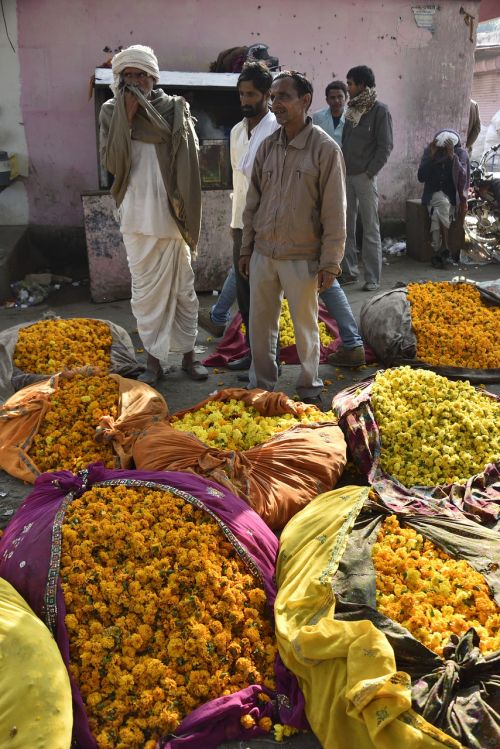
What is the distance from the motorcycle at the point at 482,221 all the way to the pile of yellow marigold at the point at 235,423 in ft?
21.2

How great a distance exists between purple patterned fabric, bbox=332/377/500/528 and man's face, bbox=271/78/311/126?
1763mm

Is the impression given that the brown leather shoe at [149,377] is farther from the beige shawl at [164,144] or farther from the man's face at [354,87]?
the man's face at [354,87]

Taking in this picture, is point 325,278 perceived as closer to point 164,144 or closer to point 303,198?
point 303,198

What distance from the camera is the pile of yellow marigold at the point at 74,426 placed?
4.14 metres

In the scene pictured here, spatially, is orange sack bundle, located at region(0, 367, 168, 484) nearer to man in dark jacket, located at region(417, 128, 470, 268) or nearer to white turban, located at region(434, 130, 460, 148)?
man in dark jacket, located at region(417, 128, 470, 268)

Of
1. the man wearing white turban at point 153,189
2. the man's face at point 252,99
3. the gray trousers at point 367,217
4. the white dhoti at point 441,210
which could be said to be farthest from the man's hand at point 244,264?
the white dhoti at point 441,210

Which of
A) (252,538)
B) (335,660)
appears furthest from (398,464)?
(335,660)

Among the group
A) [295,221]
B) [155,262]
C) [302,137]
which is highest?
[302,137]

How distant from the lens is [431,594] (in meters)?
2.83

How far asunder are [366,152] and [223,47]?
2731 millimetres

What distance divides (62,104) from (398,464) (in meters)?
6.89

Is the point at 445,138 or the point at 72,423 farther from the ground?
the point at 445,138

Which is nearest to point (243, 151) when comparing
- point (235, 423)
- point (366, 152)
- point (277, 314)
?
point (277, 314)

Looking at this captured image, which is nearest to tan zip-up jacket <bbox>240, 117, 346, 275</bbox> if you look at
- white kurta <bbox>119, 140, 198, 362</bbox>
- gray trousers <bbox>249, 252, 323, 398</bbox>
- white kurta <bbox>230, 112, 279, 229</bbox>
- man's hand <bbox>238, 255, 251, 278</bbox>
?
gray trousers <bbox>249, 252, 323, 398</bbox>
